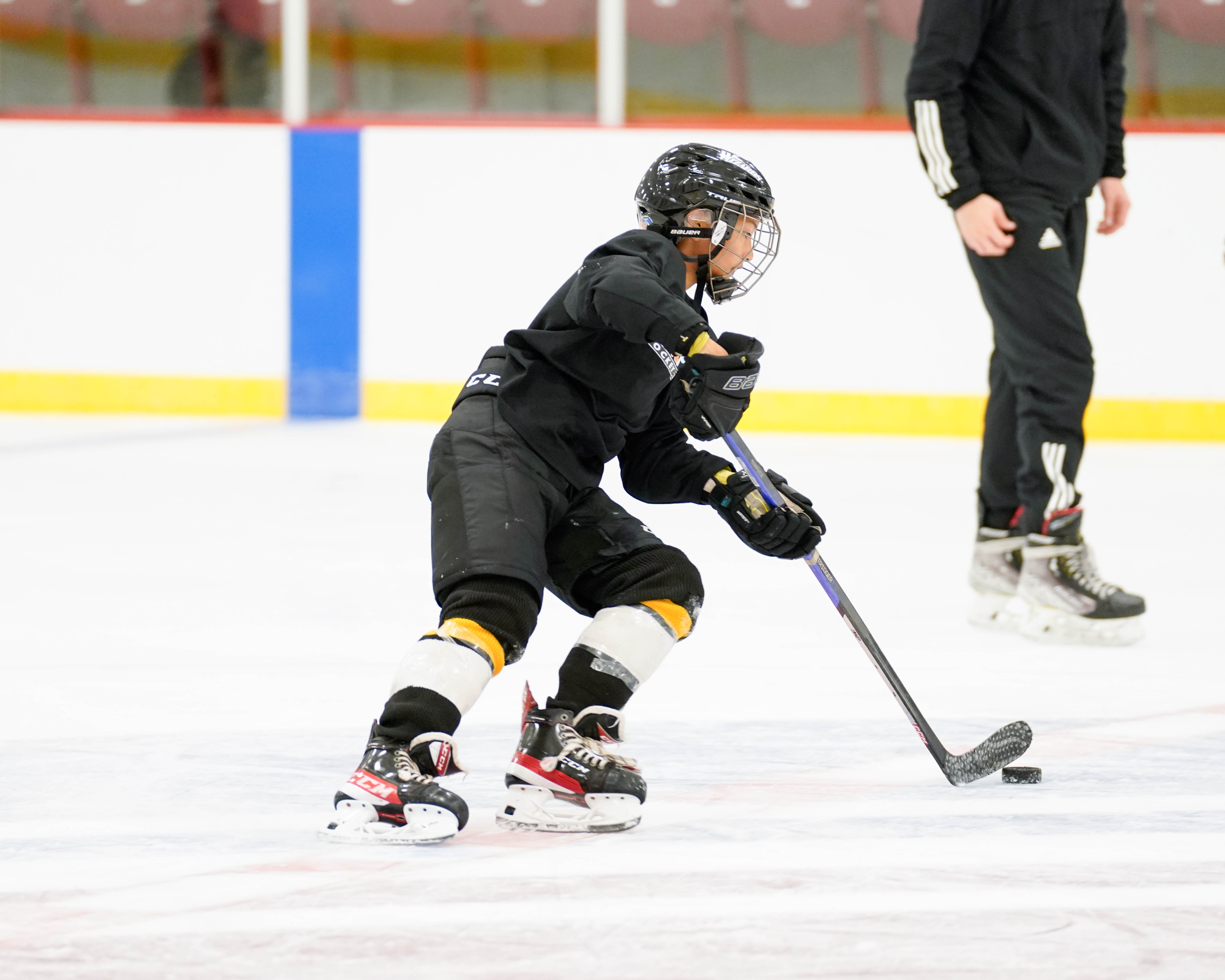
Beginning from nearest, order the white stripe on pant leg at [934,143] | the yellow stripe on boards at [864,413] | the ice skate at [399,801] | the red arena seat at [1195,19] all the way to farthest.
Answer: the ice skate at [399,801], the white stripe on pant leg at [934,143], the yellow stripe on boards at [864,413], the red arena seat at [1195,19]

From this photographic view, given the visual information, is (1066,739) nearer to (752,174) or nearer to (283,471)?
(752,174)

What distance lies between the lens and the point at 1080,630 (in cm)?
307

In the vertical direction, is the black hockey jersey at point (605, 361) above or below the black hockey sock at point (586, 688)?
above

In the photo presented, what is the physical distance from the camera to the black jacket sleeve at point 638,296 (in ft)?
6.18

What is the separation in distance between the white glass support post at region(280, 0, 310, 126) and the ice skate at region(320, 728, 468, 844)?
5290mm

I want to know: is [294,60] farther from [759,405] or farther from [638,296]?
[638,296]

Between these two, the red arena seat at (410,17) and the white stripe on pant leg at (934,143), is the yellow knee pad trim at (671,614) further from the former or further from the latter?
the red arena seat at (410,17)

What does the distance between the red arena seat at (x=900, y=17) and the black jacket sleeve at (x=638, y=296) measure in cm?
504

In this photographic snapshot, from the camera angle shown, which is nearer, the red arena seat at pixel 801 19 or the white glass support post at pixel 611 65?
the white glass support post at pixel 611 65

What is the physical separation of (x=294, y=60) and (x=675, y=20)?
152 centimetres

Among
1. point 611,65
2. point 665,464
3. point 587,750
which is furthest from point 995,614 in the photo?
point 611,65

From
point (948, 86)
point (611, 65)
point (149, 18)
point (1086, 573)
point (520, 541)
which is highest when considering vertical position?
point (149, 18)

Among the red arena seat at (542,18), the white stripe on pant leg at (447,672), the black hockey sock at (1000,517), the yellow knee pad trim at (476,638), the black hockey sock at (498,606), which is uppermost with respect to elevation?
the red arena seat at (542,18)

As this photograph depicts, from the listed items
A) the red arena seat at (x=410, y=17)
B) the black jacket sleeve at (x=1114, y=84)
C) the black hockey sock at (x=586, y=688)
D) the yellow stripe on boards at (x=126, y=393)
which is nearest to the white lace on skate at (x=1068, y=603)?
the black jacket sleeve at (x=1114, y=84)
